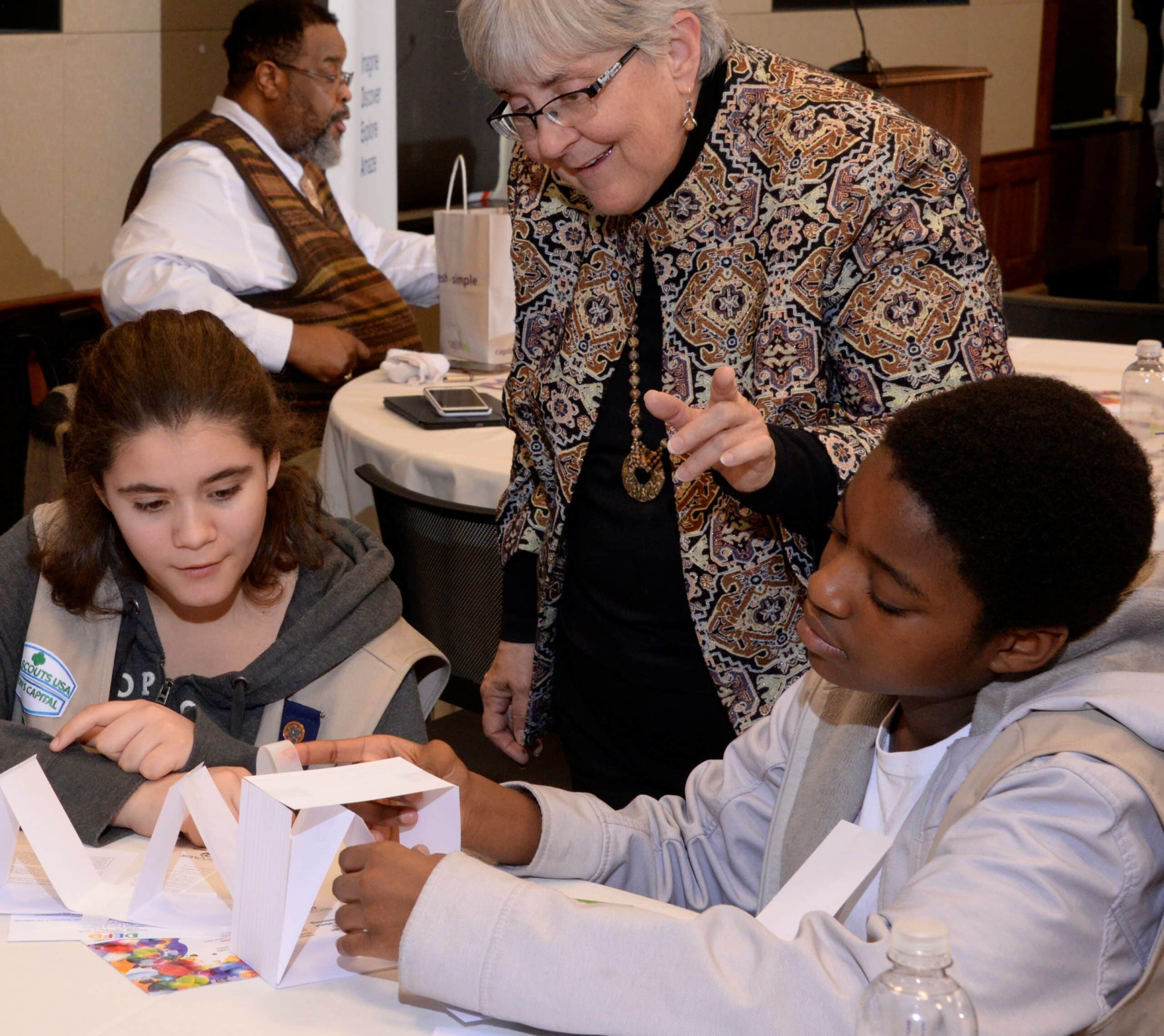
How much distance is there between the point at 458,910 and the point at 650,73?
0.98 meters

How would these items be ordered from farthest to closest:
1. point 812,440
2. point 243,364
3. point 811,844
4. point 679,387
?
point 243,364 < point 679,387 < point 812,440 < point 811,844

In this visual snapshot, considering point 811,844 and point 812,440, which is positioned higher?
point 812,440

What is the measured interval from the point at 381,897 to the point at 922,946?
1.52ft

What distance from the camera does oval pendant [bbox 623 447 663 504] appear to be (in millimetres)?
1762

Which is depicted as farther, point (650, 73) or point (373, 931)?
point (650, 73)

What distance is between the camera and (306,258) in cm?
399

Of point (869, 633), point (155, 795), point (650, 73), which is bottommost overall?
point (155, 795)

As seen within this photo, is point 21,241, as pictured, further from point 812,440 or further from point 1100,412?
point 1100,412

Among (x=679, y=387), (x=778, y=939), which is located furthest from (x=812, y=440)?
(x=778, y=939)

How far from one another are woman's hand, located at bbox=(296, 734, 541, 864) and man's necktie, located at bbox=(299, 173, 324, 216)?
306 cm

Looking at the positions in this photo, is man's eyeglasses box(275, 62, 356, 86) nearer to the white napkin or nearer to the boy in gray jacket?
the white napkin

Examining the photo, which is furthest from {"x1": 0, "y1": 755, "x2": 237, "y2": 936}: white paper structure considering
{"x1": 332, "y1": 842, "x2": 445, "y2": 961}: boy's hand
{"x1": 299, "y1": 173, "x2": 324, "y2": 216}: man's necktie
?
{"x1": 299, "y1": 173, "x2": 324, "y2": 216}: man's necktie

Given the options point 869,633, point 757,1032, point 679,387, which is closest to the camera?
point 757,1032

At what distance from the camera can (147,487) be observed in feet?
5.71
